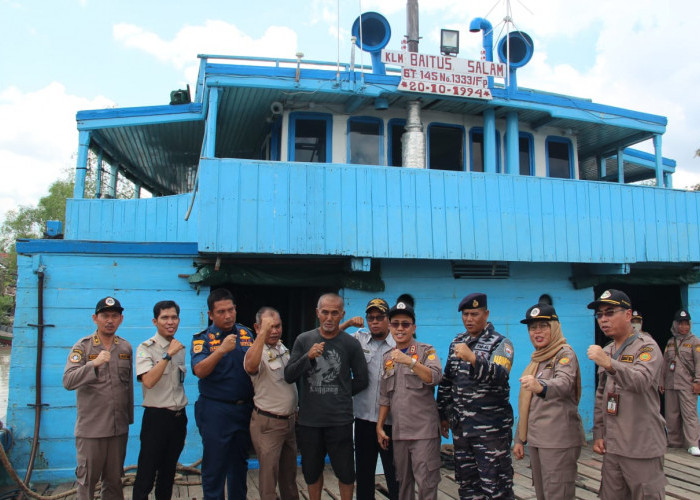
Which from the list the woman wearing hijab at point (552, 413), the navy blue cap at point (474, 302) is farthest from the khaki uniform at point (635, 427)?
the navy blue cap at point (474, 302)

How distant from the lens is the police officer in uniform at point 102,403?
4.36 metres

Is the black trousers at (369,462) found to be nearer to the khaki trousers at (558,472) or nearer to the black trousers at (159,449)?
the khaki trousers at (558,472)

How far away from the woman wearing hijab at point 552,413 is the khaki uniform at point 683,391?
5083 mm

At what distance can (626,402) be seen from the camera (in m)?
3.83

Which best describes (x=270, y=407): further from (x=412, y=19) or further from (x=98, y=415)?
(x=412, y=19)

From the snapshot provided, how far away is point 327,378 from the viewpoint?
175 inches

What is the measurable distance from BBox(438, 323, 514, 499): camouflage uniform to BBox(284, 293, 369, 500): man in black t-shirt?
2.97 feet

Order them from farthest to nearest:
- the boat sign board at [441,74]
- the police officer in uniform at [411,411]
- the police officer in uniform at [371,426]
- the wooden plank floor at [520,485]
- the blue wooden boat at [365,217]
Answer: the boat sign board at [441,74] → the blue wooden boat at [365,217] → the wooden plank floor at [520,485] → the police officer in uniform at [371,426] → the police officer in uniform at [411,411]

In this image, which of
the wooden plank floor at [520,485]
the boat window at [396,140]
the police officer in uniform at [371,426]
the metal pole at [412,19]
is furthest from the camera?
the metal pole at [412,19]

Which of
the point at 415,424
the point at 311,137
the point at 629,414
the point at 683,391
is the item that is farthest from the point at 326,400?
the point at 683,391

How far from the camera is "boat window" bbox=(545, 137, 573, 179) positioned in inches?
400

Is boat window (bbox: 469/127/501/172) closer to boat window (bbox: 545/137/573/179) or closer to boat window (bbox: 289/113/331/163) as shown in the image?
boat window (bbox: 545/137/573/179)

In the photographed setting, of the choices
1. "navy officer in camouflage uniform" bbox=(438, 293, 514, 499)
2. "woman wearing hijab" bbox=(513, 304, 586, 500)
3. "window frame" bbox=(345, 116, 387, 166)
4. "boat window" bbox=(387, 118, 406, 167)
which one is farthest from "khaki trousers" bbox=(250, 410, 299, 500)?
"boat window" bbox=(387, 118, 406, 167)

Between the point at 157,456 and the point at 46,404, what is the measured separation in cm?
277
